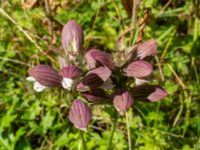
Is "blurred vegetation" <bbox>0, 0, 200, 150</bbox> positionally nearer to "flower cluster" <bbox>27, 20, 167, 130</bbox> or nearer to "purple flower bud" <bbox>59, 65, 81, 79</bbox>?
"flower cluster" <bbox>27, 20, 167, 130</bbox>

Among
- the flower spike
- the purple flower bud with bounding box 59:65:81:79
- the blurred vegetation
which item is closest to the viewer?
the purple flower bud with bounding box 59:65:81:79

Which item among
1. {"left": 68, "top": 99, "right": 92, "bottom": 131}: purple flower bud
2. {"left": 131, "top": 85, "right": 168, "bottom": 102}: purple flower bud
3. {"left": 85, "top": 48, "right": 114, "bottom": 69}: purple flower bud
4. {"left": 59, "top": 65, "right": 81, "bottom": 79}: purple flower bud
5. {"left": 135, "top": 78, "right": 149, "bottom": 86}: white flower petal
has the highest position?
{"left": 85, "top": 48, "right": 114, "bottom": 69}: purple flower bud

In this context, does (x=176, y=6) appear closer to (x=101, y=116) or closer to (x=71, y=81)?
(x=101, y=116)

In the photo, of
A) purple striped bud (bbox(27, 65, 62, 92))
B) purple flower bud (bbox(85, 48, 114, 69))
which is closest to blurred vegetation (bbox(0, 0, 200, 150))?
purple flower bud (bbox(85, 48, 114, 69))

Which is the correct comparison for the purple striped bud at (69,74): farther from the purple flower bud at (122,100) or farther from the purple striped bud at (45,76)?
the purple flower bud at (122,100)

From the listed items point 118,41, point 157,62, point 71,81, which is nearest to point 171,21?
point 157,62

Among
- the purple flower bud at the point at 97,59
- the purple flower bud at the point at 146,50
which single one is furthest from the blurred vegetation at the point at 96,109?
the purple flower bud at the point at 97,59
